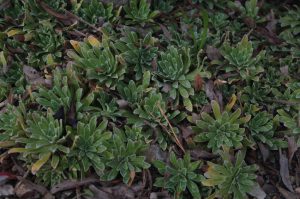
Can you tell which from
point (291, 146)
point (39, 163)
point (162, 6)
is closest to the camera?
point (39, 163)

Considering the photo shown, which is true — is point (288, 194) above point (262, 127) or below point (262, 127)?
below

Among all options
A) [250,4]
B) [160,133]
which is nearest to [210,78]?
[160,133]

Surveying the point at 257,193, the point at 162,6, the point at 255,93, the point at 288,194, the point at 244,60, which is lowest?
the point at 288,194

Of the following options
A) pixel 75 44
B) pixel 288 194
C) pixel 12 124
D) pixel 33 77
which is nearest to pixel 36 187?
pixel 12 124

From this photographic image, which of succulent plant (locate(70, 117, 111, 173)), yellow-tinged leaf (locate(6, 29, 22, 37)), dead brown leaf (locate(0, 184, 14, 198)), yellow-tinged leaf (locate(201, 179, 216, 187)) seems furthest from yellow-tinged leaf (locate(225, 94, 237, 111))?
yellow-tinged leaf (locate(6, 29, 22, 37))

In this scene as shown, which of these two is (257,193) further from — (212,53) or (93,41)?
(93,41)

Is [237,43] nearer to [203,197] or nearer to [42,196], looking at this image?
[203,197]
